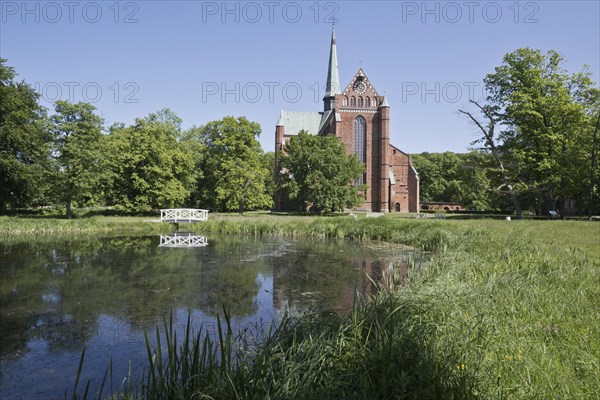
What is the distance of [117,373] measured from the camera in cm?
596

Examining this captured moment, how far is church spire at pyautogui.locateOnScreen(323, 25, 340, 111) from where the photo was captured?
63562mm

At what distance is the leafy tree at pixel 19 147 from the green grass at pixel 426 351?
3073 centimetres

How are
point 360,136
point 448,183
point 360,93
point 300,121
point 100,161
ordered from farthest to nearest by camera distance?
point 448,183 < point 300,121 < point 360,136 < point 360,93 < point 100,161

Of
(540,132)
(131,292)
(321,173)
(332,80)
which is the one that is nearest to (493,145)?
(540,132)

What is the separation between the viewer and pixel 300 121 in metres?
66.8

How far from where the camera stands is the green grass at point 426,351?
388 cm

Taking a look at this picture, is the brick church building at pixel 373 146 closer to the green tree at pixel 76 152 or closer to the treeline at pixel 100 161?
the treeline at pixel 100 161

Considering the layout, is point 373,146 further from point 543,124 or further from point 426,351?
point 426,351

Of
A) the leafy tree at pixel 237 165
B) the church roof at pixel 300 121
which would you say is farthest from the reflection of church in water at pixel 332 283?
the church roof at pixel 300 121

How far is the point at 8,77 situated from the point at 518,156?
39.1 metres

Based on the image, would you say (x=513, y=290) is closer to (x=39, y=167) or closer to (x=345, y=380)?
(x=345, y=380)

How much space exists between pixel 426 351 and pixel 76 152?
36.0 m

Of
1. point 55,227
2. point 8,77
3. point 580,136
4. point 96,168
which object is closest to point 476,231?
point 580,136

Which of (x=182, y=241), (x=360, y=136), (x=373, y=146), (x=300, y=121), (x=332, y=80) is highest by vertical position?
(x=332, y=80)
